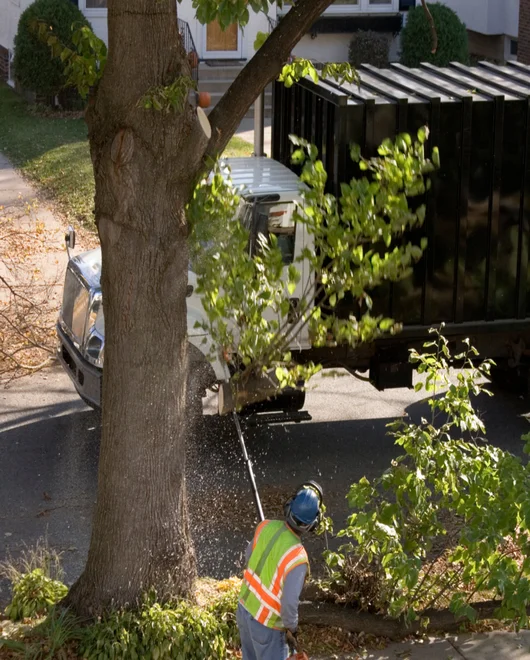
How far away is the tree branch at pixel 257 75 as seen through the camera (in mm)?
6105

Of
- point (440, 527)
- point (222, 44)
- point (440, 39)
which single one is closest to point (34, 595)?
point (440, 527)

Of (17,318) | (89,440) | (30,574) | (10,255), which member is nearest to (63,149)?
(10,255)

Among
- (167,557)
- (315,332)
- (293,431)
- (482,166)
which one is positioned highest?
(482,166)

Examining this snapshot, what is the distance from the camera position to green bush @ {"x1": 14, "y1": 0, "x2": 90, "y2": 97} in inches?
920

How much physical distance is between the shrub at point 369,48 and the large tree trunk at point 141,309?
2051 centimetres

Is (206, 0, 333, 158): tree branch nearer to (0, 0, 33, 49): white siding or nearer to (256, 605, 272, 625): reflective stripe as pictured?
(256, 605, 272, 625): reflective stripe

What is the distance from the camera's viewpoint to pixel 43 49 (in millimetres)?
23438

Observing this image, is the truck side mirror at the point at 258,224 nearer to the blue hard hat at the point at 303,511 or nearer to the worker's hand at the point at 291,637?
the blue hard hat at the point at 303,511

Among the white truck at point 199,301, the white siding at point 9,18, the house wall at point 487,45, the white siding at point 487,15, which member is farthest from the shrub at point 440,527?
the house wall at point 487,45

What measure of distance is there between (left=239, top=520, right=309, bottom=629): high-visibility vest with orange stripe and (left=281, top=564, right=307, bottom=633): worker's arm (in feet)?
0.09

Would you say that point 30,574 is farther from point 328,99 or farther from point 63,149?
point 63,149

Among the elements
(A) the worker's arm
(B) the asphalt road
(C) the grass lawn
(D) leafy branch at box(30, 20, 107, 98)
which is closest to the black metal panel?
(B) the asphalt road

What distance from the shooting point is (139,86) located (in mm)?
5859

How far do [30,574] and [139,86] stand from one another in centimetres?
299
